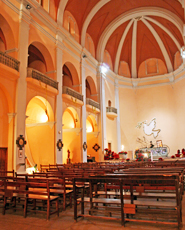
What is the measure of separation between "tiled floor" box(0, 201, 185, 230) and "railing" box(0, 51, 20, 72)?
9077 millimetres

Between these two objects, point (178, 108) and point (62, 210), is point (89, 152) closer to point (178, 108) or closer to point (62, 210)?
point (178, 108)

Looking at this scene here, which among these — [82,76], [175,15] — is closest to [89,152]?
[82,76]

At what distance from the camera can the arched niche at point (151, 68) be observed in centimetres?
2855

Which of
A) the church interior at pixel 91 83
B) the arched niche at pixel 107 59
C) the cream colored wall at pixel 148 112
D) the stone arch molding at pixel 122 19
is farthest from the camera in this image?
the cream colored wall at pixel 148 112

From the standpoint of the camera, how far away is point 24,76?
43.7ft

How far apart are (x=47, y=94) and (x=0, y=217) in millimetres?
11462

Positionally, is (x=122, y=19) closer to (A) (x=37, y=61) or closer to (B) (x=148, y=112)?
(A) (x=37, y=61)

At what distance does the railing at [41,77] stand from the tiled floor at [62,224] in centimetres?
1024

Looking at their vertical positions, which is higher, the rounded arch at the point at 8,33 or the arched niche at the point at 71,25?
the arched niche at the point at 71,25

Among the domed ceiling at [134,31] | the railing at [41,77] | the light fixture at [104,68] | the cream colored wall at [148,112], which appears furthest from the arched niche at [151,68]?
the railing at [41,77]

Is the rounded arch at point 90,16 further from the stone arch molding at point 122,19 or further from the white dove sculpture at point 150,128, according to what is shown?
the white dove sculpture at point 150,128

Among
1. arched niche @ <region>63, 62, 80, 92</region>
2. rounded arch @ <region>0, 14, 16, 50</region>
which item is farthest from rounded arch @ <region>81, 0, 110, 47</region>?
rounded arch @ <region>0, 14, 16, 50</region>

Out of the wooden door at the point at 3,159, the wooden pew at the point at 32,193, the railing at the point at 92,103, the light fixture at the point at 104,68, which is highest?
the light fixture at the point at 104,68

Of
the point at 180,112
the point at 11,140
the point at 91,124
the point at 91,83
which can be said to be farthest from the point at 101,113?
the point at 11,140
